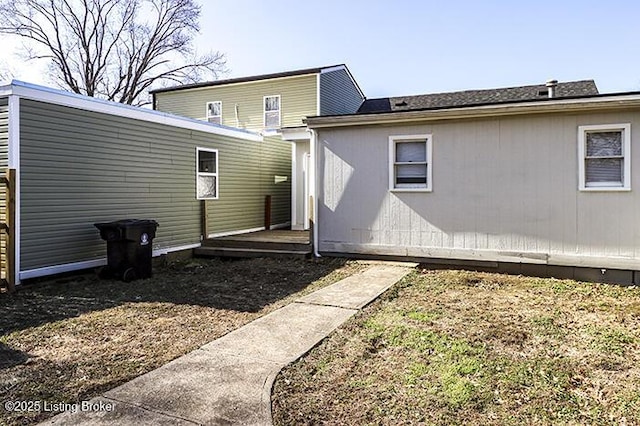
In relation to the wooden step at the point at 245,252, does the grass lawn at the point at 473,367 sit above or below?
A: below

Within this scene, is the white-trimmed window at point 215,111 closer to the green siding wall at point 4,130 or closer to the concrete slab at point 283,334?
the green siding wall at point 4,130

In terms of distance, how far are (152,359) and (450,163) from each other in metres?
5.93

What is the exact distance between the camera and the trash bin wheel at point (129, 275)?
278 inches

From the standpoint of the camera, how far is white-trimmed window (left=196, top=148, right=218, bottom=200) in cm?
979

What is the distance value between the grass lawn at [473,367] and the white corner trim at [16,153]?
489 cm

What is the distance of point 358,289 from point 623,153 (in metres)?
4.59

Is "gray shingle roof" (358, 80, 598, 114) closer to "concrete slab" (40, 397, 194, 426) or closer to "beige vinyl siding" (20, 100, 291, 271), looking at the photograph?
"beige vinyl siding" (20, 100, 291, 271)

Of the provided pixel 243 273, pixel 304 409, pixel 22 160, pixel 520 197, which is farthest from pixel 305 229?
pixel 304 409

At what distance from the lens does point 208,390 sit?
9.95ft

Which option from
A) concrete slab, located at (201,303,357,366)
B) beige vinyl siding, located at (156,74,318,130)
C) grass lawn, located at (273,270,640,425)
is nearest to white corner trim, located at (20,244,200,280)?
concrete slab, located at (201,303,357,366)

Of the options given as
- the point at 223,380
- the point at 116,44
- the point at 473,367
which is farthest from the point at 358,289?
the point at 116,44

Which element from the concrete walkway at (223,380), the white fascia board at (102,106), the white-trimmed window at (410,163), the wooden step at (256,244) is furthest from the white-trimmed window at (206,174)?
the concrete walkway at (223,380)

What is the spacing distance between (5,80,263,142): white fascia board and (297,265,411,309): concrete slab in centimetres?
484

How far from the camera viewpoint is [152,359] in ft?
12.1
